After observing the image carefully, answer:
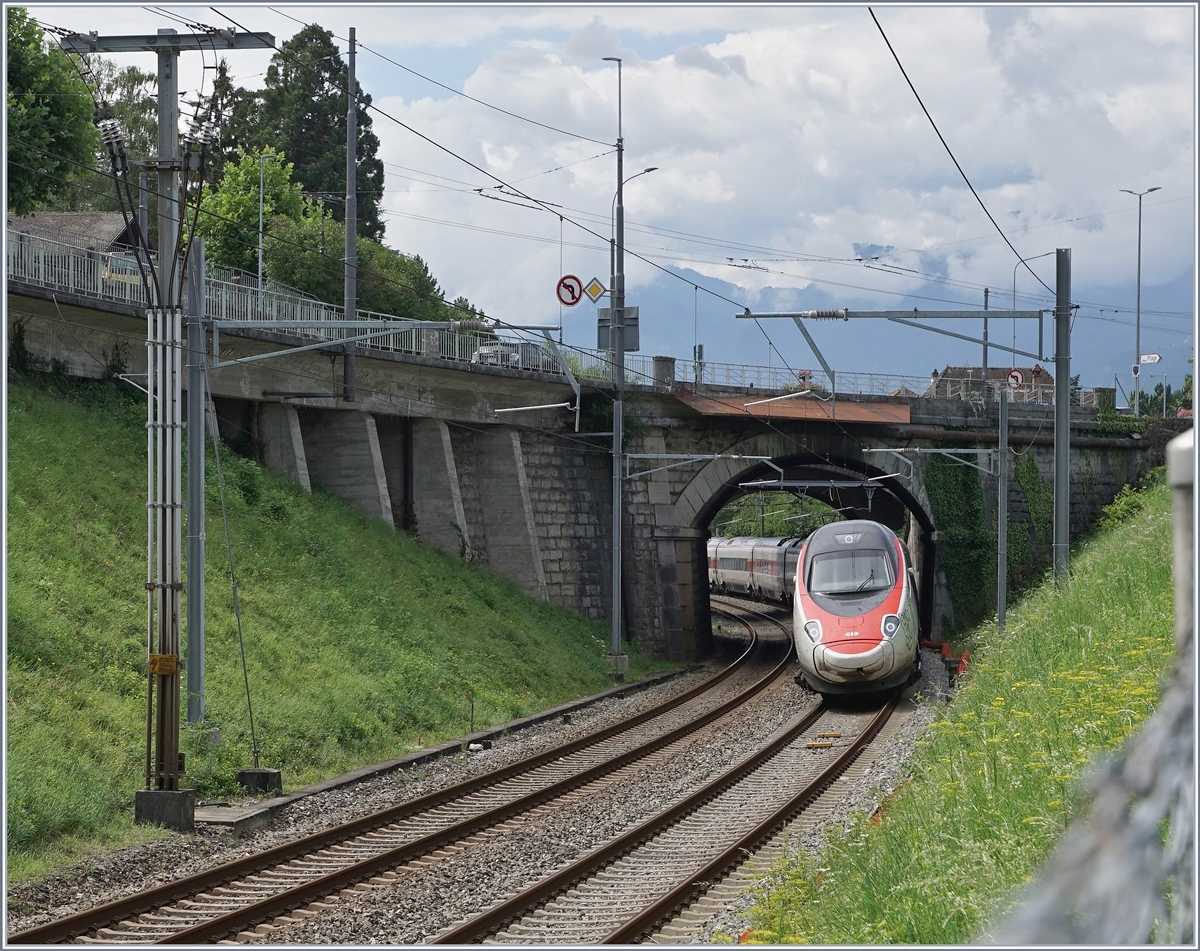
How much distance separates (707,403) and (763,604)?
91.1 ft

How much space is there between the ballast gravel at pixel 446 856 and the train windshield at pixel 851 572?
266cm

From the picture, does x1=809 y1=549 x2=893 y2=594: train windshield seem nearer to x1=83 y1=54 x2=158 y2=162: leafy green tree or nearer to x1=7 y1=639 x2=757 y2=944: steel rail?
x1=7 y1=639 x2=757 y2=944: steel rail

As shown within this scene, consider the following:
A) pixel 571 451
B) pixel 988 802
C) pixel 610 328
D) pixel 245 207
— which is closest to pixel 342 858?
pixel 988 802

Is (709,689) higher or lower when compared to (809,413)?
lower

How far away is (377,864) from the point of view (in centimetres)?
1220

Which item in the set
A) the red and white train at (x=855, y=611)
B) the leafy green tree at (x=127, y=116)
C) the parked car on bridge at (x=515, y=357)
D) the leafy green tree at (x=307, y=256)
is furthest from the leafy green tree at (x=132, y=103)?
the red and white train at (x=855, y=611)

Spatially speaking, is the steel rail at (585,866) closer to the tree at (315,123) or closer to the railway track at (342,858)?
the railway track at (342,858)

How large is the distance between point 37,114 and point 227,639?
18.9 metres

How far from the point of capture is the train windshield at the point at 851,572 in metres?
24.3

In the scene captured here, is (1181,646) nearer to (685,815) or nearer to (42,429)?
(685,815)

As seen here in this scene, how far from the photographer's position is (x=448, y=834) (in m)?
13.7

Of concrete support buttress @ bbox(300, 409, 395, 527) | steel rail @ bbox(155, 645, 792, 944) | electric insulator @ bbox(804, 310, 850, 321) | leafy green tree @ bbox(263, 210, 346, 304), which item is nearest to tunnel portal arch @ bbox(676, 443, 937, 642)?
concrete support buttress @ bbox(300, 409, 395, 527)

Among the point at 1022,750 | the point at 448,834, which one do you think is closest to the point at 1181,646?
the point at 1022,750

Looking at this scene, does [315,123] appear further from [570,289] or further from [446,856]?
[446,856]
